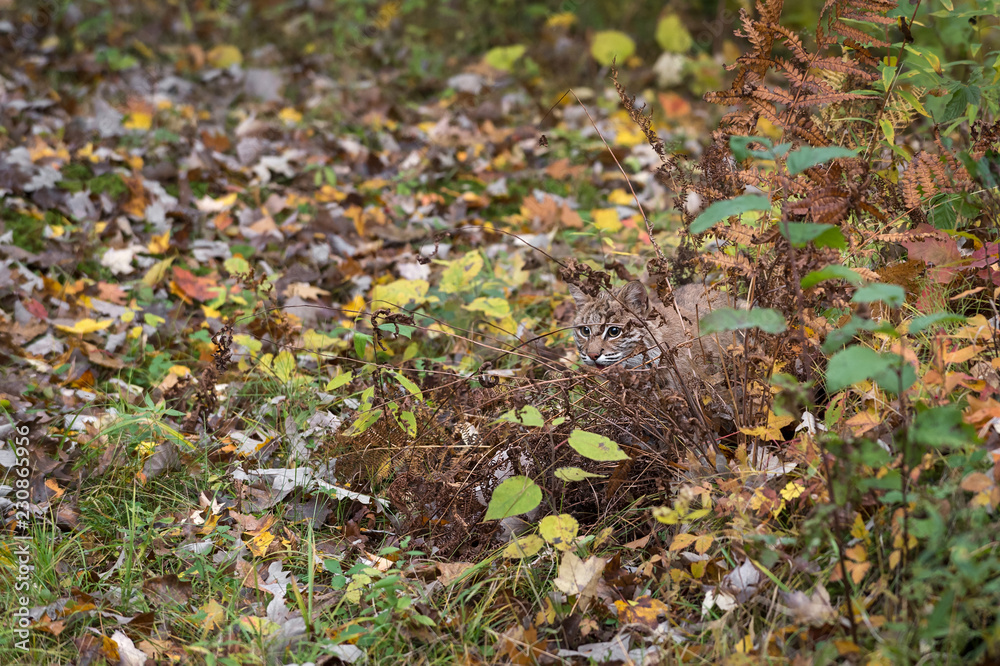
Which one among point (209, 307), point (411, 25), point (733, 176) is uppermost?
point (733, 176)

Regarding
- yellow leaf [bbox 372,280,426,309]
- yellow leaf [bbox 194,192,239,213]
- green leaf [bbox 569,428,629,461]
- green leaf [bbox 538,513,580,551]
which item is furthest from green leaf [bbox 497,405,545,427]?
yellow leaf [bbox 194,192,239,213]

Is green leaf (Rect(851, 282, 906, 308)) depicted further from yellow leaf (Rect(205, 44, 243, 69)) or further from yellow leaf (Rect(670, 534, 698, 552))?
yellow leaf (Rect(205, 44, 243, 69))

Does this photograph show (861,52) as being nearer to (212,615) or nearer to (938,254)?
(938,254)

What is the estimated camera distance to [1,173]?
496 cm

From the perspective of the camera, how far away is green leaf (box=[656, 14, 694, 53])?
7.67 meters

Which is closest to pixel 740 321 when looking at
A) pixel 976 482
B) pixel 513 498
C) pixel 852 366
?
pixel 852 366

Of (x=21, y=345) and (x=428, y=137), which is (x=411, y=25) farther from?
(x=21, y=345)

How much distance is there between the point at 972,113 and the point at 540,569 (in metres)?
2.24

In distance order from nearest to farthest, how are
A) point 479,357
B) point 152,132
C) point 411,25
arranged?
point 479,357 < point 152,132 < point 411,25

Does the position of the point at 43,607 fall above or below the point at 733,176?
below

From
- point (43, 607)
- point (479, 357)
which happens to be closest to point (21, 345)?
point (43, 607)

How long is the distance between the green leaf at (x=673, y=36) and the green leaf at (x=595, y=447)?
6.30 meters

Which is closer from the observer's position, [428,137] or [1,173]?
[1,173]

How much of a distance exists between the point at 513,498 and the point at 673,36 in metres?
6.49
